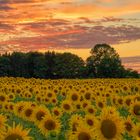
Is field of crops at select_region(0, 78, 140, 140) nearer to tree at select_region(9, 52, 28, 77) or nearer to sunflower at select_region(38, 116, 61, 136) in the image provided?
sunflower at select_region(38, 116, 61, 136)

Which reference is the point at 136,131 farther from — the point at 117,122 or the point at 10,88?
the point at 10,88

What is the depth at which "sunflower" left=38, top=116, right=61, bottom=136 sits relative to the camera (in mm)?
10953

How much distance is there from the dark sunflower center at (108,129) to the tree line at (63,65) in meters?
86.8

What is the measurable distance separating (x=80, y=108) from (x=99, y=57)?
8861 cm

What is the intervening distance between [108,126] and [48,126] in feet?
10.1

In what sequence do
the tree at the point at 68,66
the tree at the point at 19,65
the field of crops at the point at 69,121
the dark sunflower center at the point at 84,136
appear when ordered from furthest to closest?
the tree at the point at 19,65, the tree at the point at 68,66, the field of crops at the point at 69,121, the dark sunflower center at the point at 84,136

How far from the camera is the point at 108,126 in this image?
A: 809cm

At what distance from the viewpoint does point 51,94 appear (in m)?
21.0

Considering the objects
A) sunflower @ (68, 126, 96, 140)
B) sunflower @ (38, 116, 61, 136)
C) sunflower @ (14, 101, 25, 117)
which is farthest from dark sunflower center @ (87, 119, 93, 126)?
sunflower @ (14, 101, 25, 117)

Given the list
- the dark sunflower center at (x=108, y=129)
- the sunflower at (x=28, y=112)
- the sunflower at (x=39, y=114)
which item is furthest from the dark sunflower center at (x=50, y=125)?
the dark sunflower center at (x=108, y=129)

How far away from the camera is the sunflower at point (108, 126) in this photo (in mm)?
8047

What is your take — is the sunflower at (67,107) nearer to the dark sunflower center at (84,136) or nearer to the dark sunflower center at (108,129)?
the dark sunflower center at (108,129)

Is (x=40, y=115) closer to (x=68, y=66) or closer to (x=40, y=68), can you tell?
(x=40, y=68)

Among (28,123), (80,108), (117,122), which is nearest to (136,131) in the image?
(117,122)
